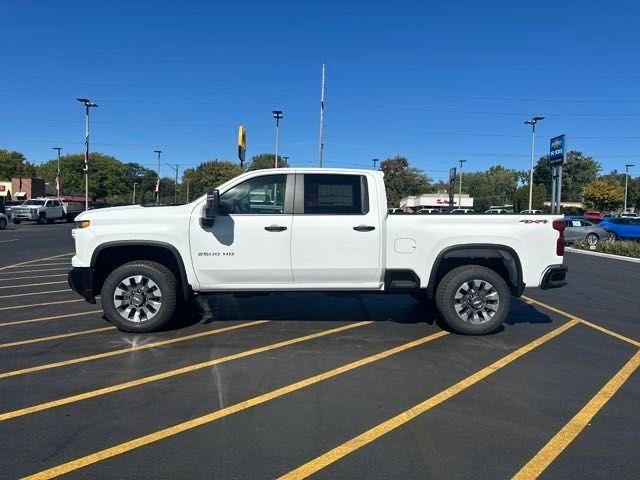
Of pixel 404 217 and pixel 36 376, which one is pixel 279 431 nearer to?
pixel 36 376

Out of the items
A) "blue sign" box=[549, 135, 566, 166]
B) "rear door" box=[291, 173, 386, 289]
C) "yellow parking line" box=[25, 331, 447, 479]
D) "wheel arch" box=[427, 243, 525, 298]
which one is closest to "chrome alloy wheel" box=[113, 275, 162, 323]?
"rear door" box=[291, 173, 386, 289]

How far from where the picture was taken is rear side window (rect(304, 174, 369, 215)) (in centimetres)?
632

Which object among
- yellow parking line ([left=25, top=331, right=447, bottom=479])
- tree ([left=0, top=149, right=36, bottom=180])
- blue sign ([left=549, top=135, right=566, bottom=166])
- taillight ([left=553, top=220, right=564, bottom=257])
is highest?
tree ([left=0, top=149, right=36, bottom=180])

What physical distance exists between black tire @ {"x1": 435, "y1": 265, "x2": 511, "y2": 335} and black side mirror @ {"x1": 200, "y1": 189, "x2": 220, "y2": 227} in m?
2.89

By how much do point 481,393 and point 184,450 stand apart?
2544mm

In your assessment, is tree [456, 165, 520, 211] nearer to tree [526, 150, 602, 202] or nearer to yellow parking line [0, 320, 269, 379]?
tree [526, 150, 602, 202]

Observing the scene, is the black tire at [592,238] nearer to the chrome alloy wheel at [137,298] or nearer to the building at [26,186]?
the chrome alloy wheel at [137,298]

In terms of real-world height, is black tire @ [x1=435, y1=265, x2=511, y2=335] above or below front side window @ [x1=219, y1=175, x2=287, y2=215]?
below

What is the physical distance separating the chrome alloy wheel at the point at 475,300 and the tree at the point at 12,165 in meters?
103

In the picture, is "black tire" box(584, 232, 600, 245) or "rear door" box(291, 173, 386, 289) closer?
"rear door" box(291, 173, 386, 289)

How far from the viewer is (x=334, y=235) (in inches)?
244

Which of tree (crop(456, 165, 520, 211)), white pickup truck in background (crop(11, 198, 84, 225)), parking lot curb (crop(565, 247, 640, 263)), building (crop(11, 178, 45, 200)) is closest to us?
parking lot curb (crop(565, 247, 640, 263))

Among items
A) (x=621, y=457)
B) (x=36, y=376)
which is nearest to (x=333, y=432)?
(x=621, y=457)

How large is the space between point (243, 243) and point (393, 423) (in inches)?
117
